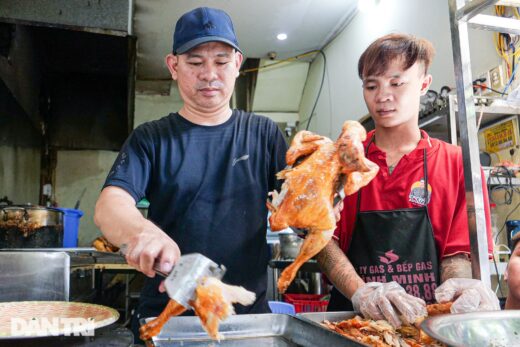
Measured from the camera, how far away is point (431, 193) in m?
1.78

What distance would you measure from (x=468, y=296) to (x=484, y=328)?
43 centimetres

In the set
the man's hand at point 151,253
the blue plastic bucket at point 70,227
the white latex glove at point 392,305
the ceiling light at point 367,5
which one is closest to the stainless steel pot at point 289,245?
the blue plastic bucket at point 70,227

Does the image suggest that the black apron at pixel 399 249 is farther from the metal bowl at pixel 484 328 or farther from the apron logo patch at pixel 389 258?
the metal bowl at pixel 484 328

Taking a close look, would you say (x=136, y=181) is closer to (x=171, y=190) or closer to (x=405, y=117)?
(x=171, y=190)

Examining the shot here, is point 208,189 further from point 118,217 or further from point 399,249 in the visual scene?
point 399,249

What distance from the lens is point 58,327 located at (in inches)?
43.0

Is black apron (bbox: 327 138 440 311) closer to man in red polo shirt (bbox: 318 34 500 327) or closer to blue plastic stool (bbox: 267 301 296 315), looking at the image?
man in red polo shirt (bbox: 318 34 500 327)

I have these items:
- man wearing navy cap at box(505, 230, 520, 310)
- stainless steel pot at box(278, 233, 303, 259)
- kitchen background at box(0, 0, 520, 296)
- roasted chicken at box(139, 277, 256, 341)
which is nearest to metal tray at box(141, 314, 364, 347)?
roasted chicken at box(139, 277, 256, 341)

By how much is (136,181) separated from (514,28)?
1.41 metres

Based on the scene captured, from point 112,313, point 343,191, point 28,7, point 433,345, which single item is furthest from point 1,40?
point 433,345

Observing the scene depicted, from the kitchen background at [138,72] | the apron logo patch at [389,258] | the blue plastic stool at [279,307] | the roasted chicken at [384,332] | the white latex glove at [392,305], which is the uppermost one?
the kitchen background at [138,72]

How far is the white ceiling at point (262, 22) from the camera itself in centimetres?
537

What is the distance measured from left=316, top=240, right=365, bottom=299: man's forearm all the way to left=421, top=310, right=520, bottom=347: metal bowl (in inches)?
26.1

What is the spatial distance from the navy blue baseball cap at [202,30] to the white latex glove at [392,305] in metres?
1.02
